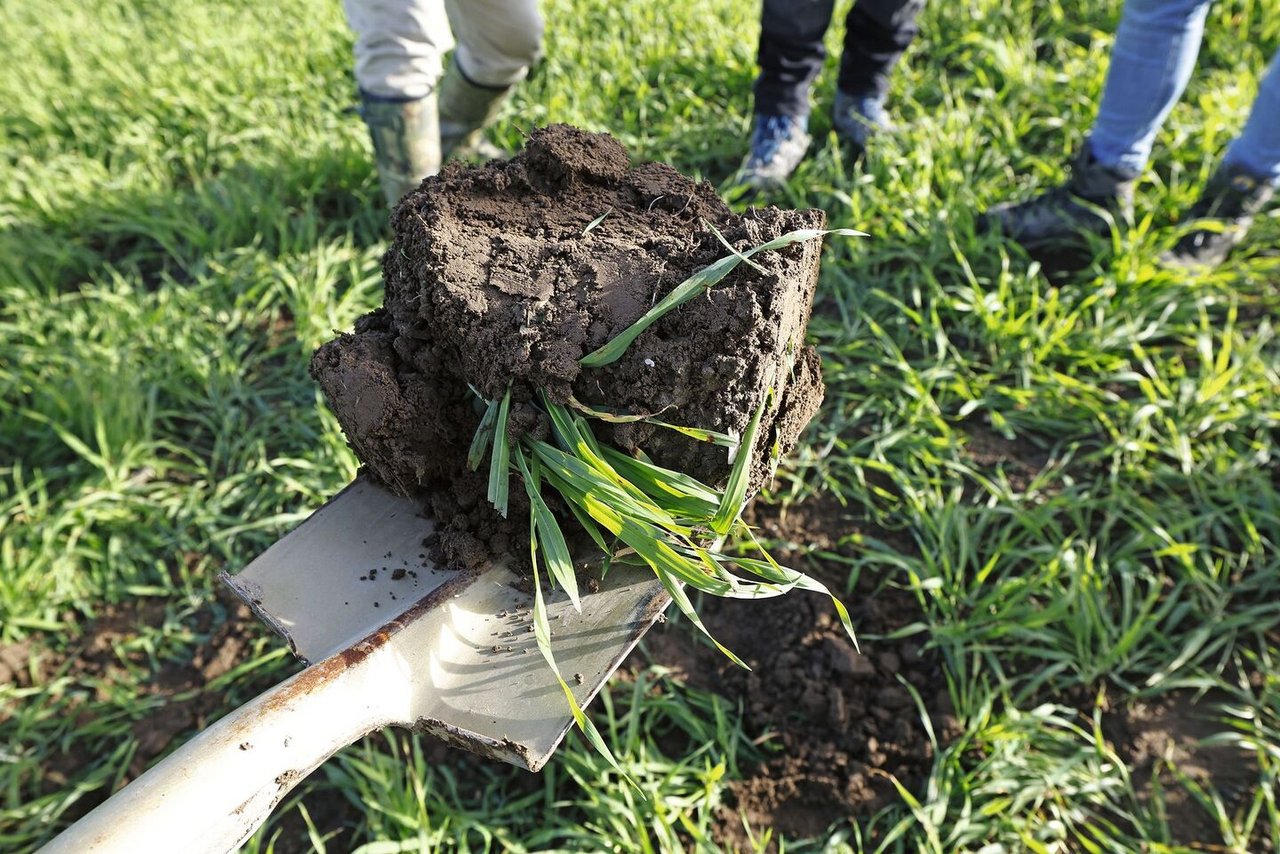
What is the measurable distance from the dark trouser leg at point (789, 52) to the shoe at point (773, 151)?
1.7 inches

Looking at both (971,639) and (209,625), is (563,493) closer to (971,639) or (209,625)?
(971,639)

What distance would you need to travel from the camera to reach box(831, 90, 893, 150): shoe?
3131mm

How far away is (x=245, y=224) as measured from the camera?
3068 mm

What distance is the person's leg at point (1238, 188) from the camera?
262cm

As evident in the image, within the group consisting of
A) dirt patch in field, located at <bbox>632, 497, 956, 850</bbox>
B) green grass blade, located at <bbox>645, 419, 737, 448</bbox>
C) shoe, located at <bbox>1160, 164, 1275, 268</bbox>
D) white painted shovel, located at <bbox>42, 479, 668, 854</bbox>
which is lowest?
dirt patch in field, located at <bbox>632, 497, 956, 850</bbox>

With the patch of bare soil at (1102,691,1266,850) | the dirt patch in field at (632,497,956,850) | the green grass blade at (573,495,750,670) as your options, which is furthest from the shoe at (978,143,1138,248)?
the green grass blade at (573,495,750,670)

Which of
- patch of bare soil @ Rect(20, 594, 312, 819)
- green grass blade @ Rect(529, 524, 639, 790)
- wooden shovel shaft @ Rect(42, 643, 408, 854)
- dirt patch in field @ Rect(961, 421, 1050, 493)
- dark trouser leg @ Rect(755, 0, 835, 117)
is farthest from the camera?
dark trouser leg @ Rect(755, 0, 835, 117)

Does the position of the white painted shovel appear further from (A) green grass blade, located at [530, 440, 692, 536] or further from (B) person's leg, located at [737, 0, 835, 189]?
(B) person's leg, located at [737, 0, 835, 189]

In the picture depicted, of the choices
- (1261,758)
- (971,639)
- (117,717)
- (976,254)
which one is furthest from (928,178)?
(117,717)

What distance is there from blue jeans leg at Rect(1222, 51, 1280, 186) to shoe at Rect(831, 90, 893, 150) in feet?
3.67

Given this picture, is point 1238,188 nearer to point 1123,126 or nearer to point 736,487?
point 1123,126

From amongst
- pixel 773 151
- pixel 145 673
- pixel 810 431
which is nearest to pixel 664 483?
pixel 810 431

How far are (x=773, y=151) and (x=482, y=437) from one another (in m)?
2.04

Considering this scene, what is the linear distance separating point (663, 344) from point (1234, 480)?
186 centimetres
